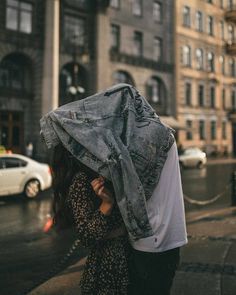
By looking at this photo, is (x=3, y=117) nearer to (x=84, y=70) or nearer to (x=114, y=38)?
(x=84, y=70)

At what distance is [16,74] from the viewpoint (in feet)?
89.4

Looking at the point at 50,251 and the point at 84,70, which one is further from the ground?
the point at 84,70

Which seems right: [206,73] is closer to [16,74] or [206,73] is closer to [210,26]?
[210,26]

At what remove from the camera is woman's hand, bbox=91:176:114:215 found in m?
2.02

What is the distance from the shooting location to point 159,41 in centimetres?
3769

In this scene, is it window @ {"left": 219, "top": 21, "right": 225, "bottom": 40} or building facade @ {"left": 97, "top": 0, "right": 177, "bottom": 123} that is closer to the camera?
building facade @ {"left": 97, "top": 0, "right": 177, "bottom": 123}

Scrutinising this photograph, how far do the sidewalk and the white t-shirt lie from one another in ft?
7.34

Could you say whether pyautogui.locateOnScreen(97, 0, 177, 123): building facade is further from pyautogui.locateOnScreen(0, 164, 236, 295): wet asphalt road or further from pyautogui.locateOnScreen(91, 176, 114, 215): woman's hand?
pyautogui.locateOnScreen(91, 176, 114, 215): woman's hand

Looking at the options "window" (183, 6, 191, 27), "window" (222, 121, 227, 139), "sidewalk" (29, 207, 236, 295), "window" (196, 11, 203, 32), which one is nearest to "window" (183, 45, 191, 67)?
"window" (183, 6, 191, 27)

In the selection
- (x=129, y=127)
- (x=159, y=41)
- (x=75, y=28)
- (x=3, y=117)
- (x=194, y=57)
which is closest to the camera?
(x=129, y=127)

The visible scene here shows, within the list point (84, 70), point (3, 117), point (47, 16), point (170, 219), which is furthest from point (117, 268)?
point (84, 70)

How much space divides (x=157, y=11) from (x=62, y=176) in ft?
124

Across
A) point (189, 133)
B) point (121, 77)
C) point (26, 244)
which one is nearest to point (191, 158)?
point (121, 77)

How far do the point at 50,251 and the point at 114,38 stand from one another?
95.6 feet
